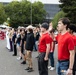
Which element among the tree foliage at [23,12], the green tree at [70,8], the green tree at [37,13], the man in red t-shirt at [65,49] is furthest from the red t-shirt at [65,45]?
the green tree at [37,13]

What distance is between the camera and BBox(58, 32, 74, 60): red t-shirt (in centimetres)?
576

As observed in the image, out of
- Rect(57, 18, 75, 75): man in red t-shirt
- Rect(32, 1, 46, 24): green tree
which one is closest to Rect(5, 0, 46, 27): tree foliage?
Rect(32, 1, 46, 24): green tree

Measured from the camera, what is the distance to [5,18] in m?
85.6

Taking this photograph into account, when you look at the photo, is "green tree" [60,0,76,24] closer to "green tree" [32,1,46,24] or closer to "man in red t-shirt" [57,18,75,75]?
"man in red t-shirt" [57,18,75,75]

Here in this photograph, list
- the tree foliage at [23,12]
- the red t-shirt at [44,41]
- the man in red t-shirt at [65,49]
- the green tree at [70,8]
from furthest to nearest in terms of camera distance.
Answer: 1. the tree foliage at [23,12]
2. the green tree at [70,8]
3. the red t-shirt at [44,41]
4. the man in red t-shirt at [65,49]

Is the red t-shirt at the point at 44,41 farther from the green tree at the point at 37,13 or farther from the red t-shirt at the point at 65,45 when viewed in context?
the green tree at the point at 37,13

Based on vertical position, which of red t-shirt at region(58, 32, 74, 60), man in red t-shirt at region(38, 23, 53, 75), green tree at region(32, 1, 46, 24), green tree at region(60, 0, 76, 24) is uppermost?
red t-shirt at region(58, 32, 74, 60)

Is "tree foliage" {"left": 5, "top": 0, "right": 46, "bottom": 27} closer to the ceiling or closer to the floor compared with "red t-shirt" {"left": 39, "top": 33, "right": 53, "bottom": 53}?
closer to the floor

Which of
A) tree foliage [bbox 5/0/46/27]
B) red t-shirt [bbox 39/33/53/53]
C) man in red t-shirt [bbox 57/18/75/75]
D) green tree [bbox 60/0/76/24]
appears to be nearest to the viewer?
man in red t-shirt [bbox 57/18/75/75]

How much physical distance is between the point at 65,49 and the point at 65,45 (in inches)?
3.6

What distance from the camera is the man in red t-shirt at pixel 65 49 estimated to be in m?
5.73

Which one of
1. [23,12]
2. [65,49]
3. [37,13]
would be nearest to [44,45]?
[65,49]

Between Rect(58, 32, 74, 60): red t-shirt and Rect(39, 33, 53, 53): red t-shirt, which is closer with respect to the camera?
Rect(58, 32, 74, 60): red t-shirt

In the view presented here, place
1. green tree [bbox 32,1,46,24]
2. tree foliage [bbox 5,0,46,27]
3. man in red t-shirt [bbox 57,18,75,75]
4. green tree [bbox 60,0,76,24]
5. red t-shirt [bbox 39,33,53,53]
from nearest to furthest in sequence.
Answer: man in red t-shirt [bbox 57,18,75,75], red t-shirt [bbox 39,33,53,53], green tree [bbox 60,0,76,24], tree foliage [bbox 5,0,46,27], green tree [bbox 32,1,46,24]
